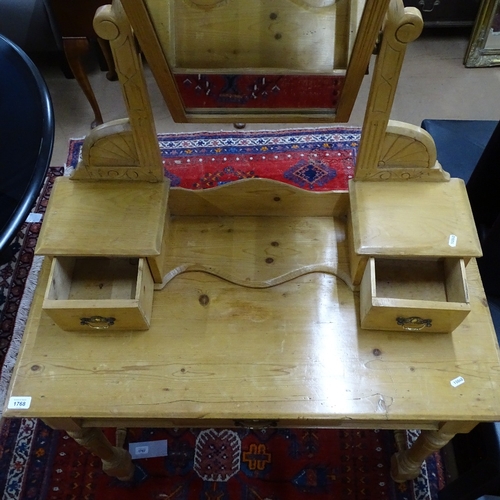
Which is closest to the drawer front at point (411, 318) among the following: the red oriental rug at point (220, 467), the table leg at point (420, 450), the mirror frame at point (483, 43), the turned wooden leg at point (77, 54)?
the table leg at point (420, 450)

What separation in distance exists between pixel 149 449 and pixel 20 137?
99 centimetres

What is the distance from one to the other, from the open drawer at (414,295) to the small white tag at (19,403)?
0.70 meters

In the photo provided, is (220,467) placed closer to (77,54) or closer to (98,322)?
(98,322)

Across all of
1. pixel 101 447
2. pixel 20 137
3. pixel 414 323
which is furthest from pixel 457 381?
pixel 20 137

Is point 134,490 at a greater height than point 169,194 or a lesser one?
lesser

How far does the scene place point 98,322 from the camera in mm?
1058

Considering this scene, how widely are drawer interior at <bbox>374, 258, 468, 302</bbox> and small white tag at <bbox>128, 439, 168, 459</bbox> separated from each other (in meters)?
0.81

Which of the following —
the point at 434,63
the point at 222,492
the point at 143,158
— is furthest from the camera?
A: the point at 434,63

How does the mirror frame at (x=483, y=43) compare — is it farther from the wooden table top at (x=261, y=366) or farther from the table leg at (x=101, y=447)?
the table leg at (x=101, y=447)

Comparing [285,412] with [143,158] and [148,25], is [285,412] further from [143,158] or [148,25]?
[148,25]

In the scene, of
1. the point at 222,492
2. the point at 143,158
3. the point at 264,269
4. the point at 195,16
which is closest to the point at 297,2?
the point at 195,16

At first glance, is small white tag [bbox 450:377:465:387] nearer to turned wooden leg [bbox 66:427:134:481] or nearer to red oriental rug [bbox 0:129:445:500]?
red oriental rug [bbox 0:129:445:500]

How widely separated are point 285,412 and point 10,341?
42.7 inches

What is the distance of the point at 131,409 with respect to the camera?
1009 mm
